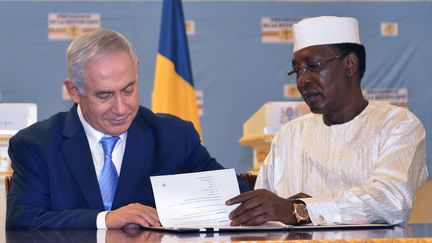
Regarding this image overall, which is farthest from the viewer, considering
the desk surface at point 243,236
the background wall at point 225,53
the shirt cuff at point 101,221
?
the background wall at point 225,53

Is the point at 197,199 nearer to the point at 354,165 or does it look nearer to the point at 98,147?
the point at 98,147

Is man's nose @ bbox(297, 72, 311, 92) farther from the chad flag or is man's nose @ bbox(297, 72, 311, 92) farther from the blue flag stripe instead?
the blue flag stripe

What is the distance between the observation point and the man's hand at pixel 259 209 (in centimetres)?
218

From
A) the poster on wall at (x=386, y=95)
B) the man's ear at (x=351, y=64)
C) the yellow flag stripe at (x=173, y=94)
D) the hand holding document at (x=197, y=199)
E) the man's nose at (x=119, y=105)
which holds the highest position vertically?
the man's ear at (x=351, y=64)

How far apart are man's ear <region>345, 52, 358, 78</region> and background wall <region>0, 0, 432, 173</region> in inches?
181

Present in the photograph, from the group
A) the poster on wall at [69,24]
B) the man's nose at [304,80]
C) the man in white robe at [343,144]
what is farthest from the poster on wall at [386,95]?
the man's nose at [304,80]

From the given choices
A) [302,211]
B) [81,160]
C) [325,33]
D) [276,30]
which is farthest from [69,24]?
[302,211]

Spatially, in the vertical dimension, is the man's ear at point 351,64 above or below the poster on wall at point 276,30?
above

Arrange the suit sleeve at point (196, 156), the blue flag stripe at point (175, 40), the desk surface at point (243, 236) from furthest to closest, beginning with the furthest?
the blue flag stripe at point (175, 40)
the suit sleeve at point (196, 156)
the desk surface at point (243, 236)

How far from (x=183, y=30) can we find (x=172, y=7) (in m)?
0.19

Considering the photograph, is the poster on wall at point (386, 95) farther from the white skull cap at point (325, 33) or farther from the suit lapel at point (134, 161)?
the suit lapel at point (134, 161)

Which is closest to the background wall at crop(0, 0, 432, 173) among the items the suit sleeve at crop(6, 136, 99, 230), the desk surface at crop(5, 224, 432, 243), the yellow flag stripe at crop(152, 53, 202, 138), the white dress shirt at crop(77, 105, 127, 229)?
the yellow flag stripe at crop(152, 53, 202, 138)

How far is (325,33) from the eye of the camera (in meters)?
3.03

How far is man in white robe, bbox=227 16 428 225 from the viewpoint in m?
2.55
